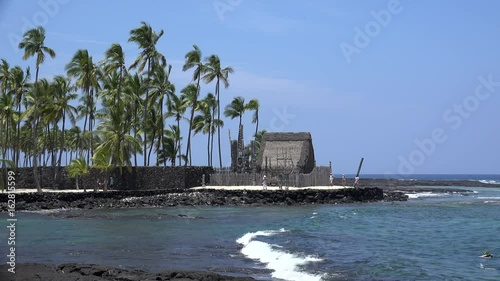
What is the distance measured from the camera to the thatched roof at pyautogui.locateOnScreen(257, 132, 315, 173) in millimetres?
55750

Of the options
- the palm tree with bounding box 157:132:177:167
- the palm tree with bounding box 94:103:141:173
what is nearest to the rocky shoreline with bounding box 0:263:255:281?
the palm tree with bounding box 94:103:141:173

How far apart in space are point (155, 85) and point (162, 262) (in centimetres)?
4230

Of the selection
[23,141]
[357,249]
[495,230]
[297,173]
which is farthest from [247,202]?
[23,141]

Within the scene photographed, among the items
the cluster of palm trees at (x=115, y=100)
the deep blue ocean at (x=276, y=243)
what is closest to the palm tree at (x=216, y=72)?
the cluster of palm trees at (x=115, y=100)

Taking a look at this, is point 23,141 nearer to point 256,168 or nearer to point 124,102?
point 124,102

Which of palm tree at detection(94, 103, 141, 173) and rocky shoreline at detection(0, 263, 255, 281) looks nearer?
rocky shoreline at detection(0, 263, 255, 281)

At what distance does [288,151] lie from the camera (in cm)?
5703

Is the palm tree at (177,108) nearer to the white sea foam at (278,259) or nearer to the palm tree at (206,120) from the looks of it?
the palm tree at (206,120)

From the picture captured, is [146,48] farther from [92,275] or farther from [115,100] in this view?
[92,275]

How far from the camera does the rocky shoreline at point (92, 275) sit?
45.2ft

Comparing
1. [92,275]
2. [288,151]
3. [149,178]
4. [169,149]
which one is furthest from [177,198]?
[92,275]

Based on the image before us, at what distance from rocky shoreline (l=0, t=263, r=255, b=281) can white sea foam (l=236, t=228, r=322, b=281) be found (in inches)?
74.0

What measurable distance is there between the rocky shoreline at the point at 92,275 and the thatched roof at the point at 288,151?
4015 centimetres

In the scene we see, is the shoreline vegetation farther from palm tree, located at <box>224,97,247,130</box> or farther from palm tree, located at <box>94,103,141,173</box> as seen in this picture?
palm tree, located at <box>224,97,247,130</box>
